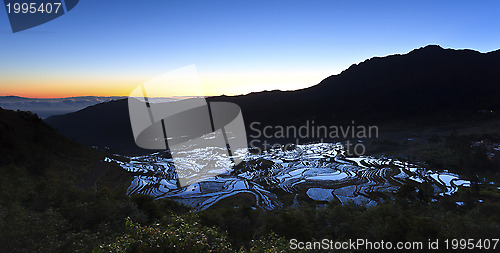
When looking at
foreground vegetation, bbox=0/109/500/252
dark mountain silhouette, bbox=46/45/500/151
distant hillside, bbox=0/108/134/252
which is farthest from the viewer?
dark mountain silhouette, bbox=46/45/500/151

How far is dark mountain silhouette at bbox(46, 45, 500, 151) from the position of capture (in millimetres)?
143500

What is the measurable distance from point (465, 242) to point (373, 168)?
2450 inches

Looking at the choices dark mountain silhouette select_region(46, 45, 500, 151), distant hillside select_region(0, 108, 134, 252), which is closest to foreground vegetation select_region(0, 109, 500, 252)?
distant hillside select_region(0, 108, 134, 252)

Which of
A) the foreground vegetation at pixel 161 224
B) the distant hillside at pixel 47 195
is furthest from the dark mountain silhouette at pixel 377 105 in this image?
the foreground vegetation at pixel 161 224

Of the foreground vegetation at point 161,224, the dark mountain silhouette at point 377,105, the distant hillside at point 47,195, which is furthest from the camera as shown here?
the dark mountain silhouette at point 377,105

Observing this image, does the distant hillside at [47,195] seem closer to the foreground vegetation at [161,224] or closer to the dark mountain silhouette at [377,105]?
the foreground vegetation at [161,224]

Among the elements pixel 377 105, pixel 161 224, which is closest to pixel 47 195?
pixel 161 224

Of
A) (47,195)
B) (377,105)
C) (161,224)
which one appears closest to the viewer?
(161,224)

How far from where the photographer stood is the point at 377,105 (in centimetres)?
16550

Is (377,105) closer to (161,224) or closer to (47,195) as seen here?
(161,224)

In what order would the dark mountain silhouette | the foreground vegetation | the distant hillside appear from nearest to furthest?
the foreground vegetation → the distant hillside → the dark mountain silhouette

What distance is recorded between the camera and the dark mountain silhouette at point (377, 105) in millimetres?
143500

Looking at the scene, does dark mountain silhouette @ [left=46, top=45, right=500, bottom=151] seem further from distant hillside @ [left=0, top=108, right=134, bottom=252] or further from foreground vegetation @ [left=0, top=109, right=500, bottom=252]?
foreground vegetation @ [left=0, top=109, right=500, bottom=252]

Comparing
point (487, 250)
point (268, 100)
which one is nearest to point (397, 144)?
point (487, 250)
